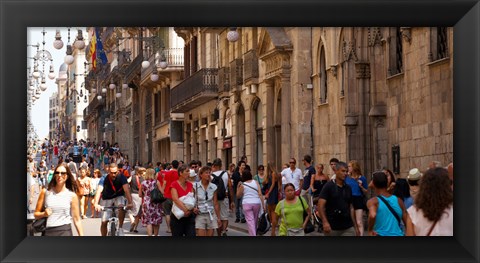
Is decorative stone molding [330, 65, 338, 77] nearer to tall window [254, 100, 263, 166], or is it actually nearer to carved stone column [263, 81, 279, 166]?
carved stone column [263, 81, 279, 166]

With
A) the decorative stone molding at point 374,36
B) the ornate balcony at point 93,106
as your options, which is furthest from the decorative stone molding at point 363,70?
the ornate balcony at point 93,106

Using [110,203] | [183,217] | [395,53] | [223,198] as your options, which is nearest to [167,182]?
[110,203]

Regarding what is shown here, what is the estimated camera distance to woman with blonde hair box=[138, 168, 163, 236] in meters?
22.4

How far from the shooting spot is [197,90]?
1777 inches

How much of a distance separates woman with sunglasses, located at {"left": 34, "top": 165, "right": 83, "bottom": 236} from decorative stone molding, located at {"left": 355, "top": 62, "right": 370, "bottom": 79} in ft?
46.1

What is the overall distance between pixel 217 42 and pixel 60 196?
106ft

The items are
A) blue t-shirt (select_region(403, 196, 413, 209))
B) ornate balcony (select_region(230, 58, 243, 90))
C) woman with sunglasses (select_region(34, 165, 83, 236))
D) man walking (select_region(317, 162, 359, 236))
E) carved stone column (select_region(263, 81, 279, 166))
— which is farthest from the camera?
ornate balcony (select_region(230, 58, 243, 90))

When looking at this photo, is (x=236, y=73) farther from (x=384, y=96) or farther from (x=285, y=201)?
(x=285, y=201)

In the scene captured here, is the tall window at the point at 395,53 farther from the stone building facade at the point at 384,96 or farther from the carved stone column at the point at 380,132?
the carved stone column at the point at 380,132

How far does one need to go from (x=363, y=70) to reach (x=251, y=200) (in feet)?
25.4

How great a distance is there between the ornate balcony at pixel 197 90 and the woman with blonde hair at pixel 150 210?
20383mm

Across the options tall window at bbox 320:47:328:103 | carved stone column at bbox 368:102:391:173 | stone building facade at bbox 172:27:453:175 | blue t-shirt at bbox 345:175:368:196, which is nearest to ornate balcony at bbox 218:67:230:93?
stone building facade at bbox 172:27:453:175

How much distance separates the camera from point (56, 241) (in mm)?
11039

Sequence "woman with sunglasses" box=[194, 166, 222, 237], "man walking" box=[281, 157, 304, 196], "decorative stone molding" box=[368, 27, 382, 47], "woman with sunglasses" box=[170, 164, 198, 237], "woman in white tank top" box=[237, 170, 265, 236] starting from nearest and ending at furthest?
1. "woman with sunglasses" box=[170, 164, 198, 237]
2. "woman with sunglasses" box=[194, 166, 222, 237]
3. "woman in white tank top" box=[237, 170, 265, 236]
4. "man walking" box=[281, 157, 304, 196]
5. "decorative stone molding" box=[368, 27, 382, 47]
